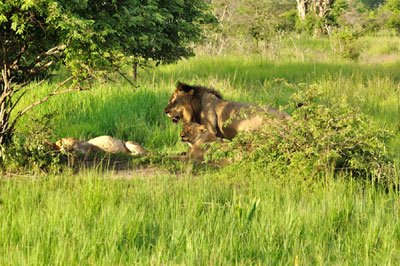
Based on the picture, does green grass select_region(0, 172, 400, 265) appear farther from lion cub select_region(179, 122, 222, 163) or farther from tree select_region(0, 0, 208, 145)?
lion cub select_region(179, 122, 222, 163)

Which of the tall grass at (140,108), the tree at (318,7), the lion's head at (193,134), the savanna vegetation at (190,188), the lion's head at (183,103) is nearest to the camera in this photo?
the savanna vegetation at (190,188)

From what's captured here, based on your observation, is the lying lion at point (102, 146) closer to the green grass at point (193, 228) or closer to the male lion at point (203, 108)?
the male lion at point (203, 108)

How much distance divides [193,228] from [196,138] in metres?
4.47

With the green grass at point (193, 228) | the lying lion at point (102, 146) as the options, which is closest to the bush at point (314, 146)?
the green grass at point (193, 228)

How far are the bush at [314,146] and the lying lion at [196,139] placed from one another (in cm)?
122

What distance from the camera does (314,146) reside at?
7809mm

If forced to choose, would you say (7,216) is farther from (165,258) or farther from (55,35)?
(55,35)

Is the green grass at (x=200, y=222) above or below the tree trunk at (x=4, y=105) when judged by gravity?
below

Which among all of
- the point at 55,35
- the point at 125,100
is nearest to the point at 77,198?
the point at 55,35

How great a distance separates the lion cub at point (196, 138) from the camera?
31.4ft

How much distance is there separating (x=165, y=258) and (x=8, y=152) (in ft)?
15.6

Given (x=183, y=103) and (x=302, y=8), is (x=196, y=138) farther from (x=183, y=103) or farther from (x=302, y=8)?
(x=302, y=8)

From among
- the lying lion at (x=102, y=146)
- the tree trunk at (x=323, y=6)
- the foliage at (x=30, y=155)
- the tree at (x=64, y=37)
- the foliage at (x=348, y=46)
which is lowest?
the lying lion at (x=102, y=146)

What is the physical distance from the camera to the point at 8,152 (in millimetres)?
8359
